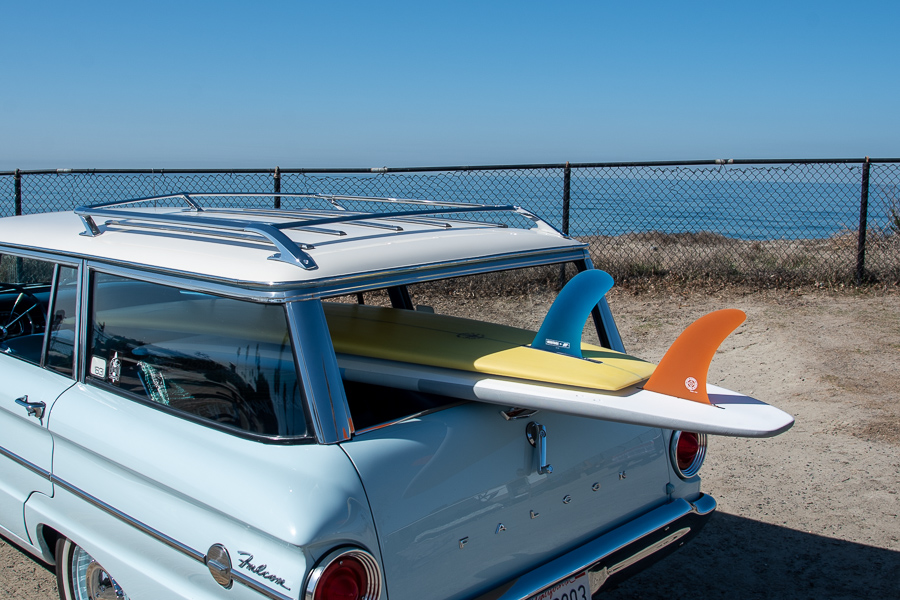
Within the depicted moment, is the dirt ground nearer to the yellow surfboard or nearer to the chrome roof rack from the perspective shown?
the yellow surfboard

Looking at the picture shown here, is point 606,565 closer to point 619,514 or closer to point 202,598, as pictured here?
point 619,514

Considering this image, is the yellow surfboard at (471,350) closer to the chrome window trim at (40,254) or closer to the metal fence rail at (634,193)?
the chrome window trim at (40,254)

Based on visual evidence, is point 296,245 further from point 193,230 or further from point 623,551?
point 623,551

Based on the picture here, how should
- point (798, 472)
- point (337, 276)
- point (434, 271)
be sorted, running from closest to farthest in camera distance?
point (337, 276) < point (434, 271) < point (798, 472)

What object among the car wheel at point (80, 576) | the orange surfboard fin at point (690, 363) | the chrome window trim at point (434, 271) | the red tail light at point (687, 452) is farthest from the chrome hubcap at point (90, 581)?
the red tail light at point (687, 452)

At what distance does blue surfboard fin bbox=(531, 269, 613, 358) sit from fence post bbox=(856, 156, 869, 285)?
7821 millimetres

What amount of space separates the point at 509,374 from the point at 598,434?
53 cm

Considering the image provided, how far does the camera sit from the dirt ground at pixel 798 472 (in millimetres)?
3430

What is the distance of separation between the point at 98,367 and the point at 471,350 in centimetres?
137

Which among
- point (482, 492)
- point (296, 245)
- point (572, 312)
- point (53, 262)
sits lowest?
point (482, 492)

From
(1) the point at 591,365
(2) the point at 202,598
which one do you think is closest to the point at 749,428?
(1) the point at 591,365

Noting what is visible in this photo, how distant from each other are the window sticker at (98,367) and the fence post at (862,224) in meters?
8.95

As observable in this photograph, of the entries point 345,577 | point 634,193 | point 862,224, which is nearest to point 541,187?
point 634,193

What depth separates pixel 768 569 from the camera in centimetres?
354
